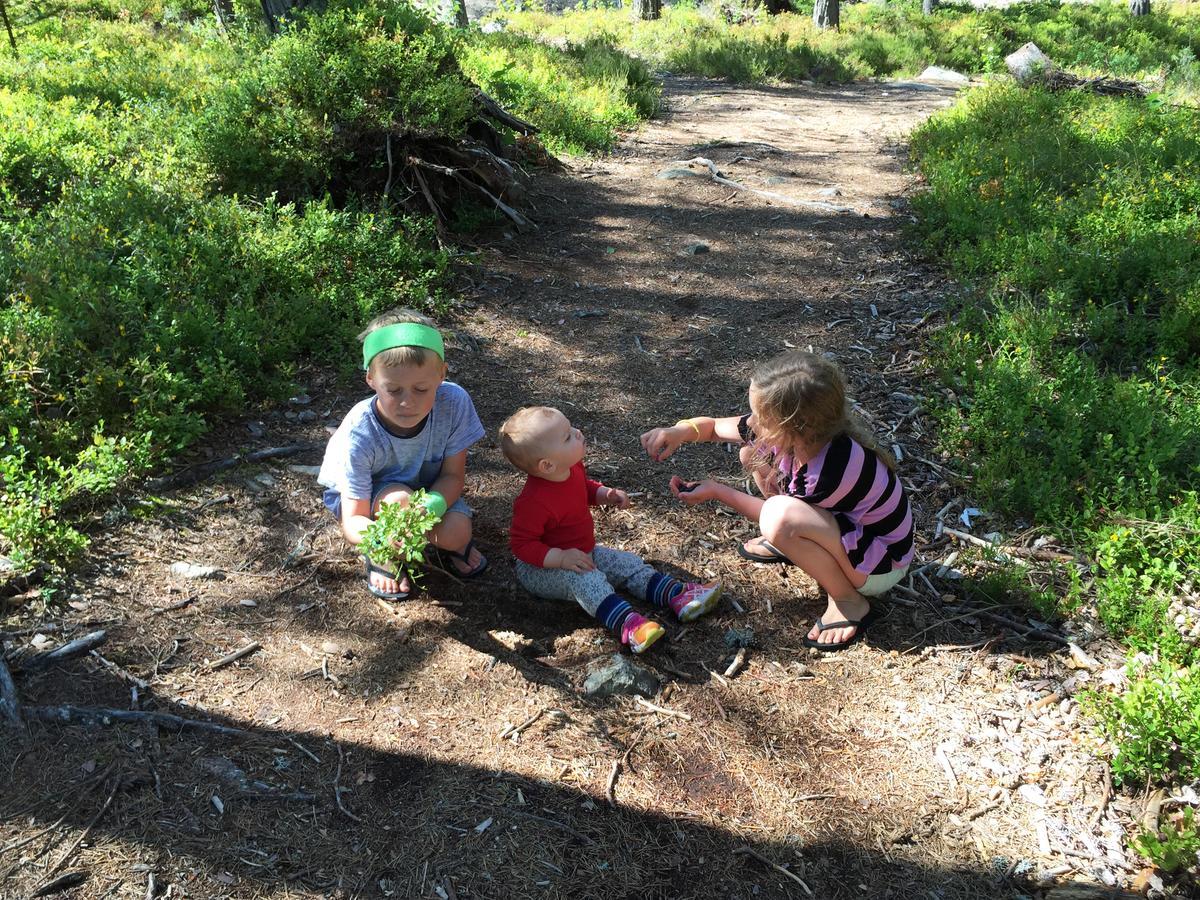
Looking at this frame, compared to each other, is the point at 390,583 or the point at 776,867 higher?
the point at 390,583

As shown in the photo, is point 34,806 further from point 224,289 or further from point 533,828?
point 224,289

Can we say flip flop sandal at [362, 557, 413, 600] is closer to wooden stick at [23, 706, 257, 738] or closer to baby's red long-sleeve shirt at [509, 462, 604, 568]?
baby's red long-sleeve shirt at [509, 462, 604, 568]

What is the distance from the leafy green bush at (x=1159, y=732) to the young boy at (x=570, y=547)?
5.08 ft

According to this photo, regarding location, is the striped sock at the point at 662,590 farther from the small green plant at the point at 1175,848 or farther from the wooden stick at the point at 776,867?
the small green plant at the point at 1175,848

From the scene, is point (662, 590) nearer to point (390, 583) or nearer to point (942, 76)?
point (390, 583)

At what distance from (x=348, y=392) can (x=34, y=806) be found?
9.73 ft

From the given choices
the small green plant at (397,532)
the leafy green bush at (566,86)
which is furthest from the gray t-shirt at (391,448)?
the leafy green bush at (566,86)

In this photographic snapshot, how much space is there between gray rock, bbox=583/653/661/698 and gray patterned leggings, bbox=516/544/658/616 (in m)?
0.28

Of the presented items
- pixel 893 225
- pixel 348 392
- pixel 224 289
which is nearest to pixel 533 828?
pixel 348 392

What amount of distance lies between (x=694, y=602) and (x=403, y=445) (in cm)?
140

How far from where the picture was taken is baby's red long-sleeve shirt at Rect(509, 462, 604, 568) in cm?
344

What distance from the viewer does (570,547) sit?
11.9 ft

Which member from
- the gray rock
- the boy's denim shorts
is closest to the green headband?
the boy's denim shorts

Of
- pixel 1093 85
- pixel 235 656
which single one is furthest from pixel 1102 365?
pixel 1093 85
